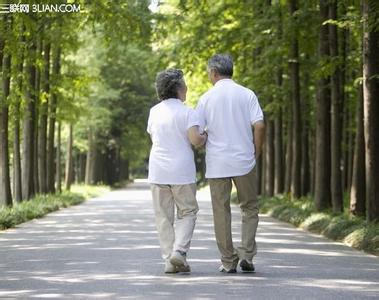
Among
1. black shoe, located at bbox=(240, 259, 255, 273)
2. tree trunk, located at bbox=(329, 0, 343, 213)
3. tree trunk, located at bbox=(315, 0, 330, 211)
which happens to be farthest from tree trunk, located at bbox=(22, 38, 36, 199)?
black shoe, located at bbox=(240, 259, 255, 273)

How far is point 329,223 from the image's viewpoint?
55.2 ft

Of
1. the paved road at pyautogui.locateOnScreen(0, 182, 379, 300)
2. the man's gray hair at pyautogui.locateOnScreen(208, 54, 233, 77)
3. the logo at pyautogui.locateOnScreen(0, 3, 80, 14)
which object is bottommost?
the paved road at pyautogui.locateOnScreen(0, 182, 379, 300)

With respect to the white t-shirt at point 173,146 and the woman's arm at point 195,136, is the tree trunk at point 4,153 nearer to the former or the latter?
the white t-shirt at point 173,146

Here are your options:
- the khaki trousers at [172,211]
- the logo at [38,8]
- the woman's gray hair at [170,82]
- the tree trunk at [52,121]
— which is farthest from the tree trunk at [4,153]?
the khaki trousers at [172,211]

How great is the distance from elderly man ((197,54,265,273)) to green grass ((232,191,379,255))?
3.60m

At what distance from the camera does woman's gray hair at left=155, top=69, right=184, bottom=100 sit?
31.4 ft

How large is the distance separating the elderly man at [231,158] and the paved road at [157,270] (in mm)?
294

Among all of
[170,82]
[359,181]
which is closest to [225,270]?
[170,82]

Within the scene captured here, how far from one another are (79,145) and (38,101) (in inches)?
906

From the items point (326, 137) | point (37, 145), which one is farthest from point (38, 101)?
point (326, 137)

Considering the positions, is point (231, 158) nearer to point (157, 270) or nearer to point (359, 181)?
point (157, 270)

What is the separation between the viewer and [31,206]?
23.7m

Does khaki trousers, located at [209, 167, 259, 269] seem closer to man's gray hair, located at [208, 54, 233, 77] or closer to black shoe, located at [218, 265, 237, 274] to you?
black shoe, located at [218, 265, 237, 274]

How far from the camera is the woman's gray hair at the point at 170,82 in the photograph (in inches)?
377
